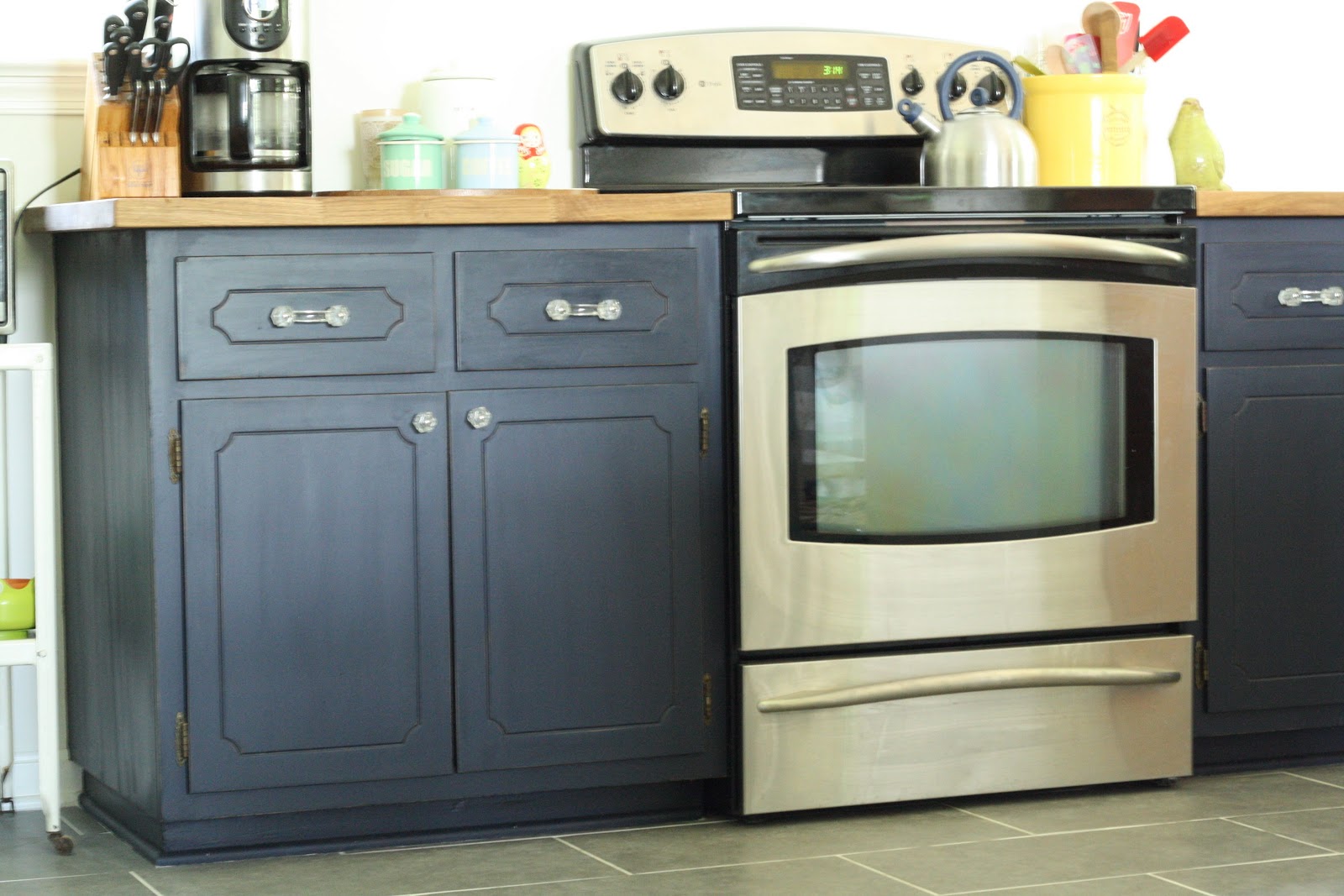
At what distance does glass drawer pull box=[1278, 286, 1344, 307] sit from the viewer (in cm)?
262

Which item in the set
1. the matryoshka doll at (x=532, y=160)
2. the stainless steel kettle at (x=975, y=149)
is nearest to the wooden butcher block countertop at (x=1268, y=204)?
the stainless steel kettle at (x=975, y=149)

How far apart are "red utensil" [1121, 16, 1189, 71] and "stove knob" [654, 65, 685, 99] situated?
0.75 m

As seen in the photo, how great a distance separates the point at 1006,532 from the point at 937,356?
27 centimetres

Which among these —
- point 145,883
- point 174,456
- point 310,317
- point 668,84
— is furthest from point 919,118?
point 145,883

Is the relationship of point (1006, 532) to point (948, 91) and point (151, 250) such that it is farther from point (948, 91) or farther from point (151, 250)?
point (151, 250)

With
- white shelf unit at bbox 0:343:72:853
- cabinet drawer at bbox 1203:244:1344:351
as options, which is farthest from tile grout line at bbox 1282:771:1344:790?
white shelf unit at bbox 0:343:72:853

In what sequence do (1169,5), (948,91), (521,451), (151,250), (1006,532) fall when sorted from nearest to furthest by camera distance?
(151,250)
(521,451)
(1006,532)
(948,91)
(1169,5)

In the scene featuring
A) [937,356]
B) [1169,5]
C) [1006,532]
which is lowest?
[1006,532]

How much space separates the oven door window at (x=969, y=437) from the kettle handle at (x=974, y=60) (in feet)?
1.36

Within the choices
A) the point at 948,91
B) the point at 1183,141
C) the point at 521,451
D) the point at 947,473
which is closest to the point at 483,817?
the point at 521,451

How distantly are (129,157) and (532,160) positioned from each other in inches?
24.1

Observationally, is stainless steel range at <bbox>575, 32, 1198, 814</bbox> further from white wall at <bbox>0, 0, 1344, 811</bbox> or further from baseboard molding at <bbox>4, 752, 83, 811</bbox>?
baseboard molding at <bbox>4, 752, 83, 811</bbox>

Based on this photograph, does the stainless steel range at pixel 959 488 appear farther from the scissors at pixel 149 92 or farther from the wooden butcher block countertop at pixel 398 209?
the scissors at pixel 149 92

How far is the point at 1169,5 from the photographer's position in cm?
311
